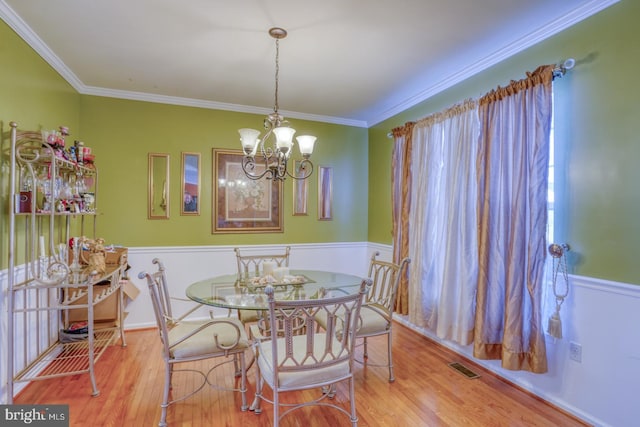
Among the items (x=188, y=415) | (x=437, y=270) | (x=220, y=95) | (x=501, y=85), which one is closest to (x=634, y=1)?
(x=501, y=85)

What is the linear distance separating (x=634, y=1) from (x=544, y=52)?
51 centimetres

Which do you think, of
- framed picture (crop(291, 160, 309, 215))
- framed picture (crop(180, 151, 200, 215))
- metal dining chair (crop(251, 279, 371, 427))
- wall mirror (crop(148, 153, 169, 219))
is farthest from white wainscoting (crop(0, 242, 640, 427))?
framed picture (crop(291, 160, 309, 215))

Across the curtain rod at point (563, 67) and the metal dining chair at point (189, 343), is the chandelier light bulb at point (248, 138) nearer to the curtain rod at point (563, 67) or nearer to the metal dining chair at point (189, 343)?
the metal dining chair at point (189, 343)

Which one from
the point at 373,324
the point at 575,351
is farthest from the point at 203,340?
the point at 575,351

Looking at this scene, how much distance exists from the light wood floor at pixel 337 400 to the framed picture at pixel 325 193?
2.13 metres

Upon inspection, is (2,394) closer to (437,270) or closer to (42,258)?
(42,258)

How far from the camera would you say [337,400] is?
2.23 meters

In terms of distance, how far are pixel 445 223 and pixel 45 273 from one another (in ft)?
11.0

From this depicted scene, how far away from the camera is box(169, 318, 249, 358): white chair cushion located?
1996 mm

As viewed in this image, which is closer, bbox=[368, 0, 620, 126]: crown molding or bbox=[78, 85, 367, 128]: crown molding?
bbox=[368, 0, 620, 126]: crown molding

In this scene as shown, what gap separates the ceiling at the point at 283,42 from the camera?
207 centimetres

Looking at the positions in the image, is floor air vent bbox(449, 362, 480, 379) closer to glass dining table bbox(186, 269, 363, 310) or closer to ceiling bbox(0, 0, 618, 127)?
glass dining table bbox(186, 269, 363, 310)

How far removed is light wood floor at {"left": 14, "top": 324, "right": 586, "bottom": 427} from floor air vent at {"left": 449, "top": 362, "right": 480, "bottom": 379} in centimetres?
5

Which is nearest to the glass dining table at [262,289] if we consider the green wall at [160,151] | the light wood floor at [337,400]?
the light wood floor at [337,400]
